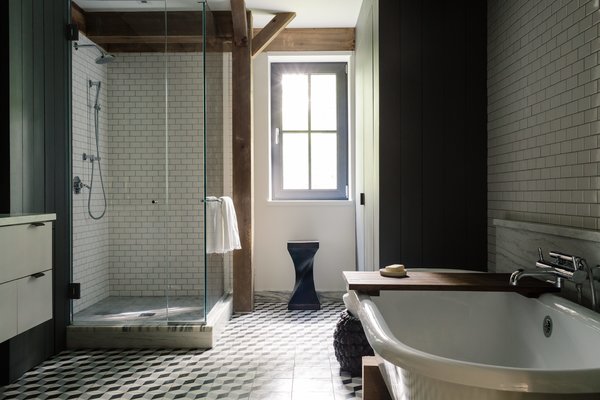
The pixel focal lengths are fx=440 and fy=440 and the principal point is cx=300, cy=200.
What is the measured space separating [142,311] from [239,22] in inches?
96.1

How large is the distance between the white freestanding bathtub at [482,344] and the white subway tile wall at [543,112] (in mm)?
481

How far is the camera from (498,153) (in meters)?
2.68

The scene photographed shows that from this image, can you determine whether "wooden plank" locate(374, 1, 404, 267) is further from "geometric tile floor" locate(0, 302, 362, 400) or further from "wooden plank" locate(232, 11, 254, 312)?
"wooden plank" locate(232, 11, 254, 312)

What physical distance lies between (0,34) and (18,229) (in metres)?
1.12

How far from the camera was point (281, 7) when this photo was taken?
388 centimetres

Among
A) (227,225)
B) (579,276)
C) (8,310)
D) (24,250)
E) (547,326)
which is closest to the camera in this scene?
(579,276)

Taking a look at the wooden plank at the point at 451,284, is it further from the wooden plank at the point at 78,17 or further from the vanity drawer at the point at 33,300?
the wooden plank at the point at 78,17

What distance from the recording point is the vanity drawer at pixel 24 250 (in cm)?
207

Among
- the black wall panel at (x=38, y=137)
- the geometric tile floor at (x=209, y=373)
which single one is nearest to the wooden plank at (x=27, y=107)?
the black wall panel at (x=38, y=137)

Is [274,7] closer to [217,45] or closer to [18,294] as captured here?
[217,45]

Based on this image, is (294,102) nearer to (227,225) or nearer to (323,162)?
(323,162)

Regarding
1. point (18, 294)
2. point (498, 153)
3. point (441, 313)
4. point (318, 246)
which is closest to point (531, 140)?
point (498, 153)

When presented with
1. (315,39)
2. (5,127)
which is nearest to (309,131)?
(315,39)

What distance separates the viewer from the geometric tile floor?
2287mm
